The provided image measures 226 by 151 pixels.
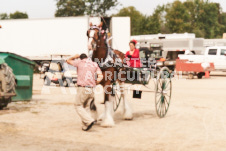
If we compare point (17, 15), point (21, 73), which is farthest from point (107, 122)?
point (17, 15)

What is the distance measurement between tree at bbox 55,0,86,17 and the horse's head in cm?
8984

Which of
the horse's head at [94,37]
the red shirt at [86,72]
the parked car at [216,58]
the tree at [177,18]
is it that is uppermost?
the tree at [177,18]

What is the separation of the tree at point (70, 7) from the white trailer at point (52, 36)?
6045cm

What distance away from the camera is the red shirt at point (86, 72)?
10297mm

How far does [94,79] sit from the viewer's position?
1049 centimetres

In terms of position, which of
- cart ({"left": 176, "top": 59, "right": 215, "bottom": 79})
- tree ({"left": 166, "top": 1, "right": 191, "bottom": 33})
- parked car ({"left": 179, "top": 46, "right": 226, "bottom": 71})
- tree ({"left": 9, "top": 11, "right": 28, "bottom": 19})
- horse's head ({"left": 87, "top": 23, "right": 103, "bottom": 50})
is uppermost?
tree ({"left": 9, "top": 11, "right": 28, "bottom": 19})

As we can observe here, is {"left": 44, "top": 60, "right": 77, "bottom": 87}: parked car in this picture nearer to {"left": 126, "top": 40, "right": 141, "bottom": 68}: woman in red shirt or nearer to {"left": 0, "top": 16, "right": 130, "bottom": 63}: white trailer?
{"left": 0, "top": 16, "right": 130, "bottom": 63}: white trailer

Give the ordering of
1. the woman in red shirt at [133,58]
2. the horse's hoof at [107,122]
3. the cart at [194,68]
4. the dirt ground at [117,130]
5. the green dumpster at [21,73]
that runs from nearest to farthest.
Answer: the dirt ground at [117,130] → the horse's hoof at [107,122] → the woman in red shirt at [133,58] → the green dumpster at [21,73] → the cart at [194,68]

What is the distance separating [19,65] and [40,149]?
710 cm

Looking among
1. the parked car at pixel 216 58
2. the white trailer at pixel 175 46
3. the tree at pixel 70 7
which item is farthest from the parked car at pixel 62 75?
the tree at pixel 70 7

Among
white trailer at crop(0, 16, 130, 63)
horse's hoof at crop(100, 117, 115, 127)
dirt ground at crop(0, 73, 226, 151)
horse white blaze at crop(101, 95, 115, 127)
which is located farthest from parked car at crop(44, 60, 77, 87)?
horse's hoof at crop(100, 117, 115, 127)

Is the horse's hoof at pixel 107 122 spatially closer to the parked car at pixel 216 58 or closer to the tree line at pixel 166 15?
the parked car at pixel 216 58

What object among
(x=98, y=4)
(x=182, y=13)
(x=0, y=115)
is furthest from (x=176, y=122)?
(x=182, y=13)

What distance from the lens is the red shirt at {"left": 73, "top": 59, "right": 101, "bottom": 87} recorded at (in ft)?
33.8
